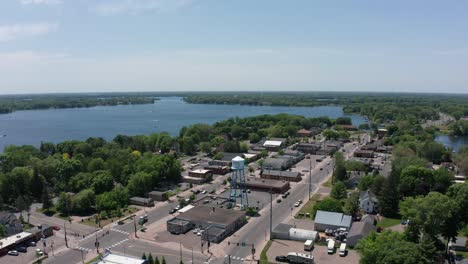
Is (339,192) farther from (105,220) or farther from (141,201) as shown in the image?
(105,220)

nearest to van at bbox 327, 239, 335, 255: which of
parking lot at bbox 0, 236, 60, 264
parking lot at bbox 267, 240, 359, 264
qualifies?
parking lot at bbox 267, 240, 359, 264

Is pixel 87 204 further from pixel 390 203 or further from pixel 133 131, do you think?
pixel 133 131

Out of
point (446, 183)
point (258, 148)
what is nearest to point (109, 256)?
point (446, 183)

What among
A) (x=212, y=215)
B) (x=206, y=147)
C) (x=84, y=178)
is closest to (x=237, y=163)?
(x=212, y=215)

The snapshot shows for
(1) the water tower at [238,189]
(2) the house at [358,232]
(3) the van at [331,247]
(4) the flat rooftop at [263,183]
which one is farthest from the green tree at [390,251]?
(4) the flat rooftop at [263,183]

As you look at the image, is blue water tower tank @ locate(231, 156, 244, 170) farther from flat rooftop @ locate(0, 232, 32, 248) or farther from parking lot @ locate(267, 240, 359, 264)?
flat rooftop @ locate(0, 232, 32, 248)
